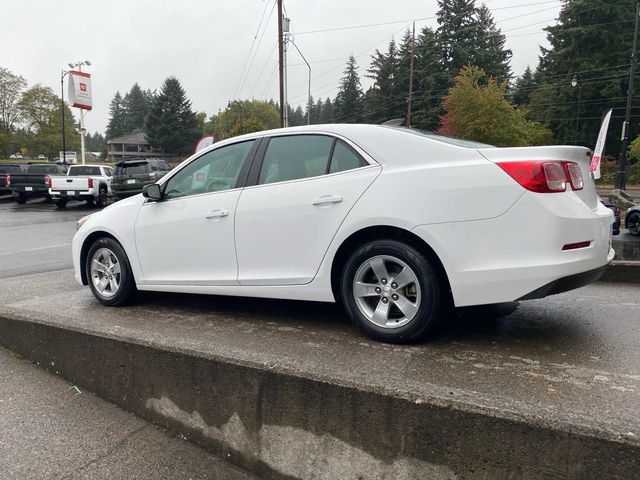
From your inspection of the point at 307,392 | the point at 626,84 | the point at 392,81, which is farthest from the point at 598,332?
the point at 392,81

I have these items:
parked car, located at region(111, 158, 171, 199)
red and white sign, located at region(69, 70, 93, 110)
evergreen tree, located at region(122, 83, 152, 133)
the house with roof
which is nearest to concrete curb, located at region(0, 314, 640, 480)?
parked car, located at region(111, 158, 171, 199)

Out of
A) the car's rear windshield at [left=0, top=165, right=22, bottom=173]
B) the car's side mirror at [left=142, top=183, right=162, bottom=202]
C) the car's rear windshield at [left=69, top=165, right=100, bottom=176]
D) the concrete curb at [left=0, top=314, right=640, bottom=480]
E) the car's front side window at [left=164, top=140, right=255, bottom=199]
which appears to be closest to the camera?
the concrete curb at [left=0, top=314, right=640, bottom=480]

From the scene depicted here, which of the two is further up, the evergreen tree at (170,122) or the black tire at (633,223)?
the evergreen tree at (170,122)

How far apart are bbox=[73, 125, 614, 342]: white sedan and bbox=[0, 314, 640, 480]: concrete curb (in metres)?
0.89

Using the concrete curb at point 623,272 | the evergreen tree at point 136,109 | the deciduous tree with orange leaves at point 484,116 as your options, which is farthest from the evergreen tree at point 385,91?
the evergreen tree at point 136,109

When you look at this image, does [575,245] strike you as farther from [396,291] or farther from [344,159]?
[344,159]

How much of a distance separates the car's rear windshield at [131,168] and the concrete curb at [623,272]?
18960mm

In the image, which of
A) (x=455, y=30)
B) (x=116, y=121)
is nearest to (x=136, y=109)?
(x=116, y=121)

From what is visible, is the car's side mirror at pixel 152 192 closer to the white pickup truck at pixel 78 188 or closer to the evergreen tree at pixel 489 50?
the white pickup truck at pixel 78 188

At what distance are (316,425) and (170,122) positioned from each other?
301ft

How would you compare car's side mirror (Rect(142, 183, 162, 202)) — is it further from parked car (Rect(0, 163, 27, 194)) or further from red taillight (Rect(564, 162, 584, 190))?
parked car (Rect(0, 163, 27, 194))

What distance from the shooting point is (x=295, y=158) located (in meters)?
3.76

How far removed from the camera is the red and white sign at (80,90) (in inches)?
1481

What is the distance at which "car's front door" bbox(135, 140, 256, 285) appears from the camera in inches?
155
